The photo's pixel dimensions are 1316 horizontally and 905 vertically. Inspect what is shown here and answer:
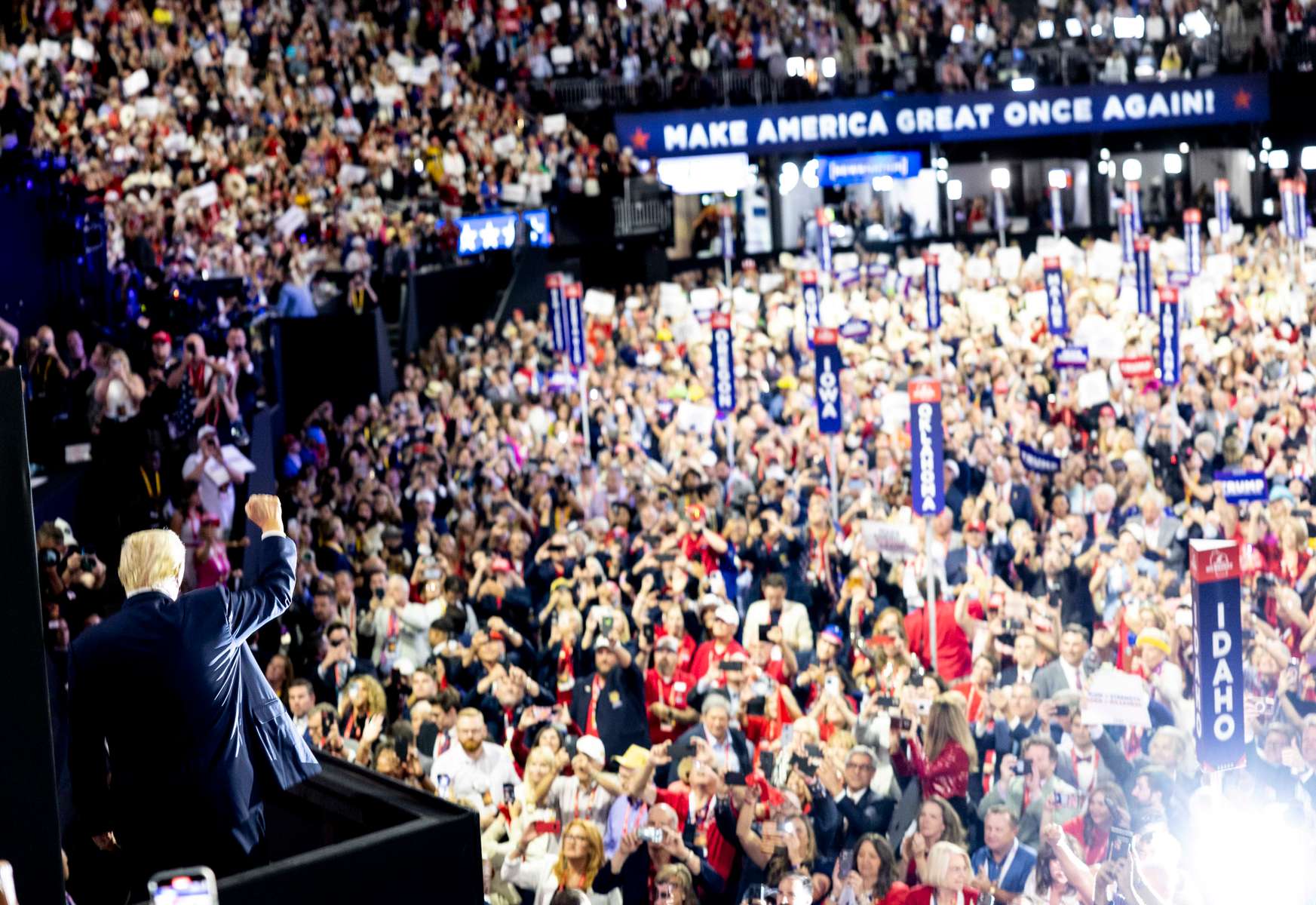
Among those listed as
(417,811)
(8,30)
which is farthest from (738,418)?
(417,811)

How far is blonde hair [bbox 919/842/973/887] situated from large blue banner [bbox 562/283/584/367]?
39.0ft

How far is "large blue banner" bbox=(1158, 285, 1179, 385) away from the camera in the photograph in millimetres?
18547

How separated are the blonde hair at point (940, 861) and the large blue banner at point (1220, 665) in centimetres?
A: 139

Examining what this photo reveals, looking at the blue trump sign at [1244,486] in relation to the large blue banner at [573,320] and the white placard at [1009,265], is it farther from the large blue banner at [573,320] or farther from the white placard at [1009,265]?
the white placard at [1009,265]

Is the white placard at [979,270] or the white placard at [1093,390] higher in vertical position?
the white placard at [979,270]

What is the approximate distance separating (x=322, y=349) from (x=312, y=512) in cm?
535

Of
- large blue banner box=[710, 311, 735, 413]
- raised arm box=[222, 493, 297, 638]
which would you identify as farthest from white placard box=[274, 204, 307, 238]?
raised arm box=[222, 493, 297, 638]

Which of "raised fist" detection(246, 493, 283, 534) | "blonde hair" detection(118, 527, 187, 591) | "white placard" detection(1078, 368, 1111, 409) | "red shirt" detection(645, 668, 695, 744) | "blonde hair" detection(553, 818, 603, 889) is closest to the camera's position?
"blonde hair" detection(118, 527, 187, 591)

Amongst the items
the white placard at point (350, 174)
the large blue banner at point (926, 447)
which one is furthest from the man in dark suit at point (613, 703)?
the white placard at point (350, 174)

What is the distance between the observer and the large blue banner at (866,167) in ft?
113

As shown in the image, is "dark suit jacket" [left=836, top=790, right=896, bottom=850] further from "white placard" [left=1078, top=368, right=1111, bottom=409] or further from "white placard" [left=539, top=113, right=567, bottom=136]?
"white placard" [left=539, top=113, right=567, bottom=136]

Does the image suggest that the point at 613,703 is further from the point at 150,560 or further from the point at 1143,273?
the point at 1143,273

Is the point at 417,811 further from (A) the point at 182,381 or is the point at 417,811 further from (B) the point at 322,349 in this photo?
(B) the point at 322,349

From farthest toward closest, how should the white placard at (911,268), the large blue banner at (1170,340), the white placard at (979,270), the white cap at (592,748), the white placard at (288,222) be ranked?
the white placard at (911,268)
the white placard at (979,270)
the white placard at (288,222)
the large blue banner at (1170,340)
the white cap at (592,748)
